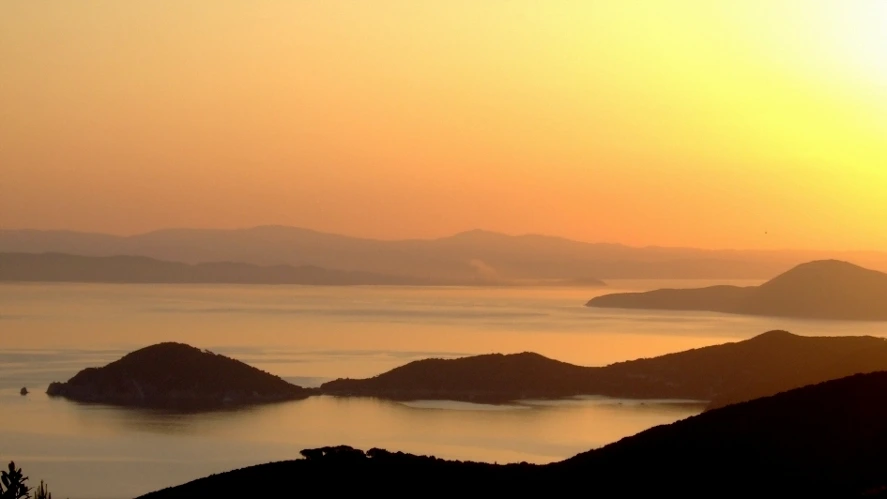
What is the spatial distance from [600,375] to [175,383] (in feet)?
119

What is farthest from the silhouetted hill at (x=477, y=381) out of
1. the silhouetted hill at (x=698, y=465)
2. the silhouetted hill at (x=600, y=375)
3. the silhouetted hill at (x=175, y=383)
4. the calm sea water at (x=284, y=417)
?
the silhouetted hill at (x=698, y=465)

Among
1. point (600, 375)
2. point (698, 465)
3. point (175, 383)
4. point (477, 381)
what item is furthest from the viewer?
point (600, 375)

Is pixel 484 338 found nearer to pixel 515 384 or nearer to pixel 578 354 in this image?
pixel 578 354

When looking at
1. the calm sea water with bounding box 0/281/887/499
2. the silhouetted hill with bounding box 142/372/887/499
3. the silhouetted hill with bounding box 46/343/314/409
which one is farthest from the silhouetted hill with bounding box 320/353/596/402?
the silhouetted hill with bounding box 142/372/887/499

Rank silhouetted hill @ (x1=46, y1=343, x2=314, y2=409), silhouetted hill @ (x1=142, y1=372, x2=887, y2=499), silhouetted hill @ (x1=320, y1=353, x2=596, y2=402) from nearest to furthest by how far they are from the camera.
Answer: silhouetted hill @ (x1=142, y1=372, x2=887, y2=499), silhouetted hill @ (x1=46, y1=343, x2=314, y2=409), silhouetted hill @ (x1=320, y1=353, x2=596, y2=402)

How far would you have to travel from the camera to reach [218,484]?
2900cm

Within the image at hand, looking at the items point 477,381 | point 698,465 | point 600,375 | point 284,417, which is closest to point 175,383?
point 284,417

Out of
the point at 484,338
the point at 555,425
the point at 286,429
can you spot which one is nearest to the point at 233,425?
the point at 286,429

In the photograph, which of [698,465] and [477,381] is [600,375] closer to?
[477,381]

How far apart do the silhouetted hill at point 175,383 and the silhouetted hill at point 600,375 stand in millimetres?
6409

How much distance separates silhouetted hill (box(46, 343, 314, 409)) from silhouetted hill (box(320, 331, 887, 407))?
6409mm

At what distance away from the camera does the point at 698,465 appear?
2709 cm

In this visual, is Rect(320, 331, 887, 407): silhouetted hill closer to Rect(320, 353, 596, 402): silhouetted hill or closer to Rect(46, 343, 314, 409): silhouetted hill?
Rect(320, 353, 596, 402): silhouetted hill

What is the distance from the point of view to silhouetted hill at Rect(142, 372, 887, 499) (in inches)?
1017
